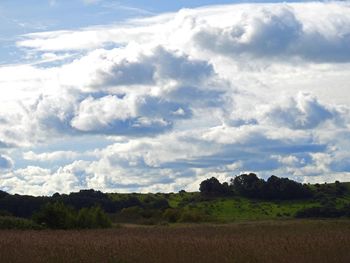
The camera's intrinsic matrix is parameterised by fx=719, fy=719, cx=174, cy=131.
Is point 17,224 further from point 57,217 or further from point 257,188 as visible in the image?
point 257,188

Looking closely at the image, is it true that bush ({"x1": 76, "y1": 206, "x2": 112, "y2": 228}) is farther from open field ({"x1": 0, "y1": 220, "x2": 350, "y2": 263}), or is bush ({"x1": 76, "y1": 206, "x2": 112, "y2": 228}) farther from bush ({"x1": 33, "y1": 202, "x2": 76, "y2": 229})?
open field ({"x1": 0, "y1": 220, "x2": 350, "y2": 263})

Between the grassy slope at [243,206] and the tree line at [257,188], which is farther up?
the tree line at [257,188]

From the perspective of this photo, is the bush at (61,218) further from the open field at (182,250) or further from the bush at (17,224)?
the open field at (182,250)

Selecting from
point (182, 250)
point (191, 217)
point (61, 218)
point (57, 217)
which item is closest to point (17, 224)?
point (57, 217)

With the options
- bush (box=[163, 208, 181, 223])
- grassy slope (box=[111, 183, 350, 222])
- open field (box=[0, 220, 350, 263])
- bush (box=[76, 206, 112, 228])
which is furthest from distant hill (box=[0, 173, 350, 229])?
open field (box=[0, 220, 350, 263])

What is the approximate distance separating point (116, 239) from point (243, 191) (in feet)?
306

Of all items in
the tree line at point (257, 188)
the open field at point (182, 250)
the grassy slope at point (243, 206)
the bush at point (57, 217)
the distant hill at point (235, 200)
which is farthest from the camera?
the tree line at point (257, 188)

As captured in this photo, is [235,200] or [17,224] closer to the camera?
[17,224]

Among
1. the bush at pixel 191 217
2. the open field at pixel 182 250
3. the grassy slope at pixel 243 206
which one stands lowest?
the open field at pixel 182 250

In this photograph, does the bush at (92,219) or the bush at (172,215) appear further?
the bush at (172,215)

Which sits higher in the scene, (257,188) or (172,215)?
(257,188)

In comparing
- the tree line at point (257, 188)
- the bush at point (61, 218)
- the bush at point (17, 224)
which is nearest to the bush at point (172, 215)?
the bush at point (61, 218)

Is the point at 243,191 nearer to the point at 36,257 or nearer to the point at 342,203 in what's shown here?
the point at 342,203

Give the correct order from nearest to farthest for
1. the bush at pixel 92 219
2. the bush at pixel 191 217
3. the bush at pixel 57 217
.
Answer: the bush at pixel 57 217
the bush at pixel 92 219
the bush at pixel 191 217
